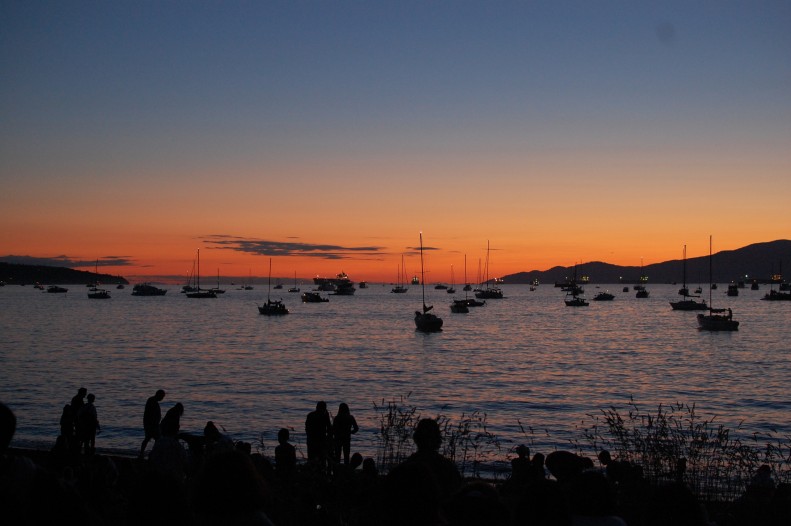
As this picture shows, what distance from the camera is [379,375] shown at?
164 feet

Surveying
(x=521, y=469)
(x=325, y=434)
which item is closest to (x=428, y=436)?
(x=521, y=469)

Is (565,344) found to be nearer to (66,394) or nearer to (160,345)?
(160,345)

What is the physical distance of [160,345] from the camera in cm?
7025

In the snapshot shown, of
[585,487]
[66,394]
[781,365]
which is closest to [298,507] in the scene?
[585,487]

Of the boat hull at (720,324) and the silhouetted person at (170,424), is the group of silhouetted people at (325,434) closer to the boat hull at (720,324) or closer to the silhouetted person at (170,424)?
the silhouetted person at (170,424)

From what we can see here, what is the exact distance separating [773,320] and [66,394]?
119 m

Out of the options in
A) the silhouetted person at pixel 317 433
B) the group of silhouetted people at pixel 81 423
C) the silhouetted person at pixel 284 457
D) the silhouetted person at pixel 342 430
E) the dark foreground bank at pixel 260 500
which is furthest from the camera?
the group of silhouetted people at pixel 81 423

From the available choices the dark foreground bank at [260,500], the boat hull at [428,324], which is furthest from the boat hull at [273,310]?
the dark foreground bank at [260,500]

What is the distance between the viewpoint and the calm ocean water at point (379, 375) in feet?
105

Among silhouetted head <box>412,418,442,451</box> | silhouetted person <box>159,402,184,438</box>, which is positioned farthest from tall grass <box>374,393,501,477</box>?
silhouetted head <box>412,418,442,451</box>

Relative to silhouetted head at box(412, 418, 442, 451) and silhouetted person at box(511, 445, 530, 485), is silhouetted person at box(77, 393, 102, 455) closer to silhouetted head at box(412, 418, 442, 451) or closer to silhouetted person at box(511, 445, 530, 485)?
silhouetted person at box(511, 445, 530, 485)

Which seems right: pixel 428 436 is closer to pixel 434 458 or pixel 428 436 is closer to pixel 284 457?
pixel 434 458

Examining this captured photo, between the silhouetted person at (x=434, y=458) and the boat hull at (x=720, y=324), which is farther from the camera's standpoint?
the boat hull at (x=720, y=324)

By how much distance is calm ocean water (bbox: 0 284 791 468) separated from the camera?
32.0m
